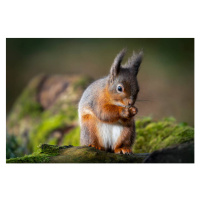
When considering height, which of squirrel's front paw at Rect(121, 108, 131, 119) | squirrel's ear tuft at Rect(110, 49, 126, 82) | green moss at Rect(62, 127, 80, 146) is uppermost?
squirrel's ear tuft at Rect(110, 49, 126, 82)

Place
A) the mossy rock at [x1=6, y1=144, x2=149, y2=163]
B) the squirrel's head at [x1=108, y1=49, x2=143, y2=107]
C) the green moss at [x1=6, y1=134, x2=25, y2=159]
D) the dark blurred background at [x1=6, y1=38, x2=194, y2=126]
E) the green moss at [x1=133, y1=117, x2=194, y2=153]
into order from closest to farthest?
1. the mossy rock at [x1=6, y1=144, x2=149, y2=163]
2. the squirrel's head at [x1=108, y1=49, x2=143, y2=107]
3. the green moss at [x1=133, y1=117, x2=194, y2=153]
4. the green moss at [x1=6, y1=134, x2=25, y2=159]
5. the dark blurred background at [x1=6, y1=38, x2=194, y2=126]

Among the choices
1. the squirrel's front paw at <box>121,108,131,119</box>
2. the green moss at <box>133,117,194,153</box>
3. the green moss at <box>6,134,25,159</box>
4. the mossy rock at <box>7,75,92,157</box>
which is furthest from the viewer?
the mossy rock at <box>7,75,92,157</box>

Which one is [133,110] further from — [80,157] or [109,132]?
[80,157]

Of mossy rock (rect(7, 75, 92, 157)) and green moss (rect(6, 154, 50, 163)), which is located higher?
mossy rock (rect(7, 75, 92, 157))

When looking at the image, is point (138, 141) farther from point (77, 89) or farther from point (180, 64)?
point (180, 64)

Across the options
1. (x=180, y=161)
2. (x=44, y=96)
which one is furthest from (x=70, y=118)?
(x=180, y=161)

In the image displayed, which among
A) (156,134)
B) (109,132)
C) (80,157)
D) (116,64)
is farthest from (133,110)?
(156,134)

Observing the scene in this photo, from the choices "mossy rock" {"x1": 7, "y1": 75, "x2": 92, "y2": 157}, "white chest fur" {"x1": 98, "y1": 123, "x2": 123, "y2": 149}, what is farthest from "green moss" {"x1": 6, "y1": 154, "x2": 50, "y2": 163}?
"mossy rock" {"x1": 7, "y1": 75, "x2": 92, "y2": 157}

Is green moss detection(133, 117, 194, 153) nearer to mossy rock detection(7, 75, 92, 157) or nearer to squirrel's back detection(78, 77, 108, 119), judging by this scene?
squirrel's back detection(78, 77, 108, 119)

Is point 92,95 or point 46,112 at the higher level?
point 92,95
